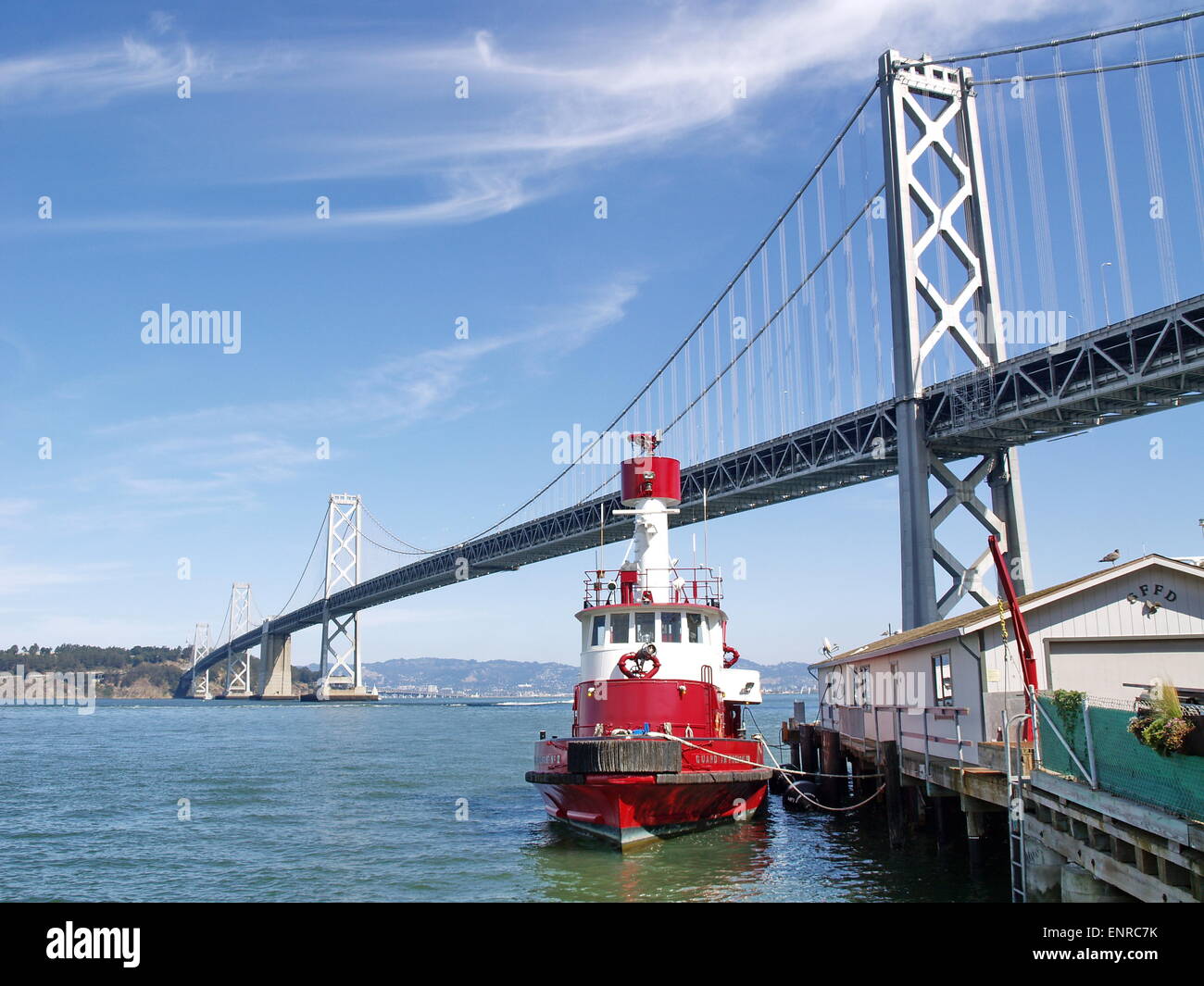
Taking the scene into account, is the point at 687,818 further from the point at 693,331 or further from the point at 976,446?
the point at 693,331

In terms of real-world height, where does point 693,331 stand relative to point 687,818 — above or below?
above

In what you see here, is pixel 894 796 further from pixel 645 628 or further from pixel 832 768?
pixel 832 768

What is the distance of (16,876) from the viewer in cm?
1845

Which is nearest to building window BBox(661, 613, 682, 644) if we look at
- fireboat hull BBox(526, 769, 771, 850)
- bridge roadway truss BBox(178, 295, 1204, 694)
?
fireboat hull BBox(526, 769, 771, 850)

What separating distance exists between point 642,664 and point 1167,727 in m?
14.0

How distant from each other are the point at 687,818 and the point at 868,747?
5.91 meters

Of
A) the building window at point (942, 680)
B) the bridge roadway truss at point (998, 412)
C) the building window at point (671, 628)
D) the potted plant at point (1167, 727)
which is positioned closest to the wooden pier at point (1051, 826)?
the potted plant at point (1167, 727)

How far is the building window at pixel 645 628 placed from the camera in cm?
2357

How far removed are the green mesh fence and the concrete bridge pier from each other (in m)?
130

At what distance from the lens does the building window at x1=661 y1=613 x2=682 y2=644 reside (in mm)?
23625

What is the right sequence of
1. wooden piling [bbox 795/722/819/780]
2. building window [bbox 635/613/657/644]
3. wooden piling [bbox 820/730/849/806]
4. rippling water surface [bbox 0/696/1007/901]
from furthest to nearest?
wooden piling [bbox 795/722/819/780] → wooden piling [bbox 820/730/849/806] → building window [bbox 635/613/657/644] → rippling water surface [bbox 0/696/1007/901]

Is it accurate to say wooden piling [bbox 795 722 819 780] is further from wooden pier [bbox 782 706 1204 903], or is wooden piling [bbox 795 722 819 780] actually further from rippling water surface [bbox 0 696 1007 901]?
wooden pier [bbox 782 706 1204 903]

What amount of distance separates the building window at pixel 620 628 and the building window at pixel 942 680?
6998mm

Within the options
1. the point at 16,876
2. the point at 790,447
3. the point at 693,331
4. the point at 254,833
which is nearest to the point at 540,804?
the point at 254,833
